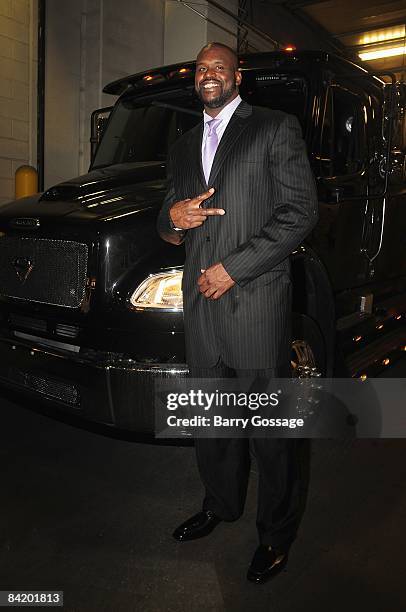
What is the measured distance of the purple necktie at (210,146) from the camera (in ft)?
7.81

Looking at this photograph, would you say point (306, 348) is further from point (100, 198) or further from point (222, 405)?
point (100, 198)

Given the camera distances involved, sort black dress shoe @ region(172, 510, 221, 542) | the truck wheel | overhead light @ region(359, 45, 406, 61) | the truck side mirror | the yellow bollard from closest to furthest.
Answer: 1. black dress shoe @ region(172, 510, 221, 542)
2. the truck wheel
3. the truck side mirror
4. the yellow bollard
5. overhead light @ region(359, 45, 406, 61)

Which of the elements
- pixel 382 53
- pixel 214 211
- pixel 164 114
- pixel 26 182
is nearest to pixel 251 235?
pixel 214 211

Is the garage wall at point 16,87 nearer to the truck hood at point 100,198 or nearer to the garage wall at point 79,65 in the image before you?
the garage wall at point 79,65

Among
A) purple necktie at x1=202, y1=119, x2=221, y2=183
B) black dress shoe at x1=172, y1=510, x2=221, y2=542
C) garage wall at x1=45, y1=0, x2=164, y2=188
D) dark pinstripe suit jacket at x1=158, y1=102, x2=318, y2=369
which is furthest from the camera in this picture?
garage wall at x1=45, y1=0, x2=164, y2=188

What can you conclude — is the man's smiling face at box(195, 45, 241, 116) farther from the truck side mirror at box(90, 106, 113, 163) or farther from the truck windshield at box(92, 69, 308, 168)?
the truck side mirror at box(90, 106, 113, 163)

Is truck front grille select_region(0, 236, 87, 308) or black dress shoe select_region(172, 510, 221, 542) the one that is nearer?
black dress shoe select_region(172, 510, 221, 542)

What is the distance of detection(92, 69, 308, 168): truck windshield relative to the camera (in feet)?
11.8

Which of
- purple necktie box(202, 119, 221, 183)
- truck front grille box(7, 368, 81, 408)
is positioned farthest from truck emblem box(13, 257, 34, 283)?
purple necktie box(202, 119, 221, 183)

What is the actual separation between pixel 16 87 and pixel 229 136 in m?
6.90

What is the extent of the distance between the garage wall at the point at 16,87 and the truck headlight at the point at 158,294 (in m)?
6.08

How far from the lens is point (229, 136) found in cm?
228

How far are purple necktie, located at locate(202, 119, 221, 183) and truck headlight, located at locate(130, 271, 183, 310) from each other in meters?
Answer: 0.58

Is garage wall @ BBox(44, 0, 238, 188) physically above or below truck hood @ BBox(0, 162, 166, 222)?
above
